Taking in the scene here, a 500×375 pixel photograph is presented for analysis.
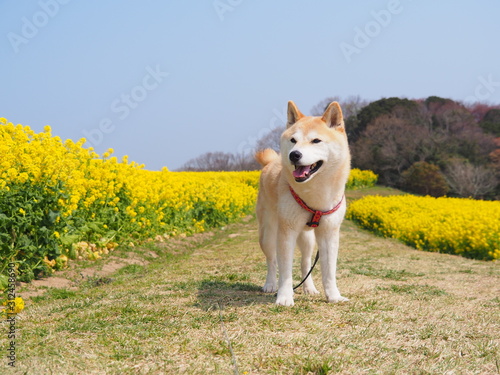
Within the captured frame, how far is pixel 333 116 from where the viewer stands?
4.15m

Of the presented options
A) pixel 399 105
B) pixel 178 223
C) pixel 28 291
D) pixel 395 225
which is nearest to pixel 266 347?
pixel 28 291

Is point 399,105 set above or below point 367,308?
above

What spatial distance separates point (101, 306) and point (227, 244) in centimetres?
671

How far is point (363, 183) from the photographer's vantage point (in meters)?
36.8

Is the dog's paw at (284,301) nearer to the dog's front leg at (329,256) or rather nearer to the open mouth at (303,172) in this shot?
the dog's front leg at (329,256)

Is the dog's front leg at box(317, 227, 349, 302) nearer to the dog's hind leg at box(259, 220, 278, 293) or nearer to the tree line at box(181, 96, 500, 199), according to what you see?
the dog's hind leg at box(259, 220, 278, 293)

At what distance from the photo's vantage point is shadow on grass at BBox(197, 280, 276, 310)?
433 centimetres

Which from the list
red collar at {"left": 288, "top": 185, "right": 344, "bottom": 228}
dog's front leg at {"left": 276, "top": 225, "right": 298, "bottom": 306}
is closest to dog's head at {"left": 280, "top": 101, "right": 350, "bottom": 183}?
red collar at {"left": 288, "top": 185, "right": 344, "bottom": 228}

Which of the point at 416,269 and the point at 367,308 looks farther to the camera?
the point at 416,269

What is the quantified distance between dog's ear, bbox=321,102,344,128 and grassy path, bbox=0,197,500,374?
166 centimetres

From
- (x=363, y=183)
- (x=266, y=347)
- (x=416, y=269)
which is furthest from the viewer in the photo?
(x=363, y=183)

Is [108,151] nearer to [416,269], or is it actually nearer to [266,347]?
[416,269]

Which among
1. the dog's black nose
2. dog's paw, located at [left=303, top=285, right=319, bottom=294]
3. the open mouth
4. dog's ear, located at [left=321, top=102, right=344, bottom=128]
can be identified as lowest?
dog's paw, located at [left=303, top=285, right=319, bottom=294]

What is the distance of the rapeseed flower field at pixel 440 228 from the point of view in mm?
10680
